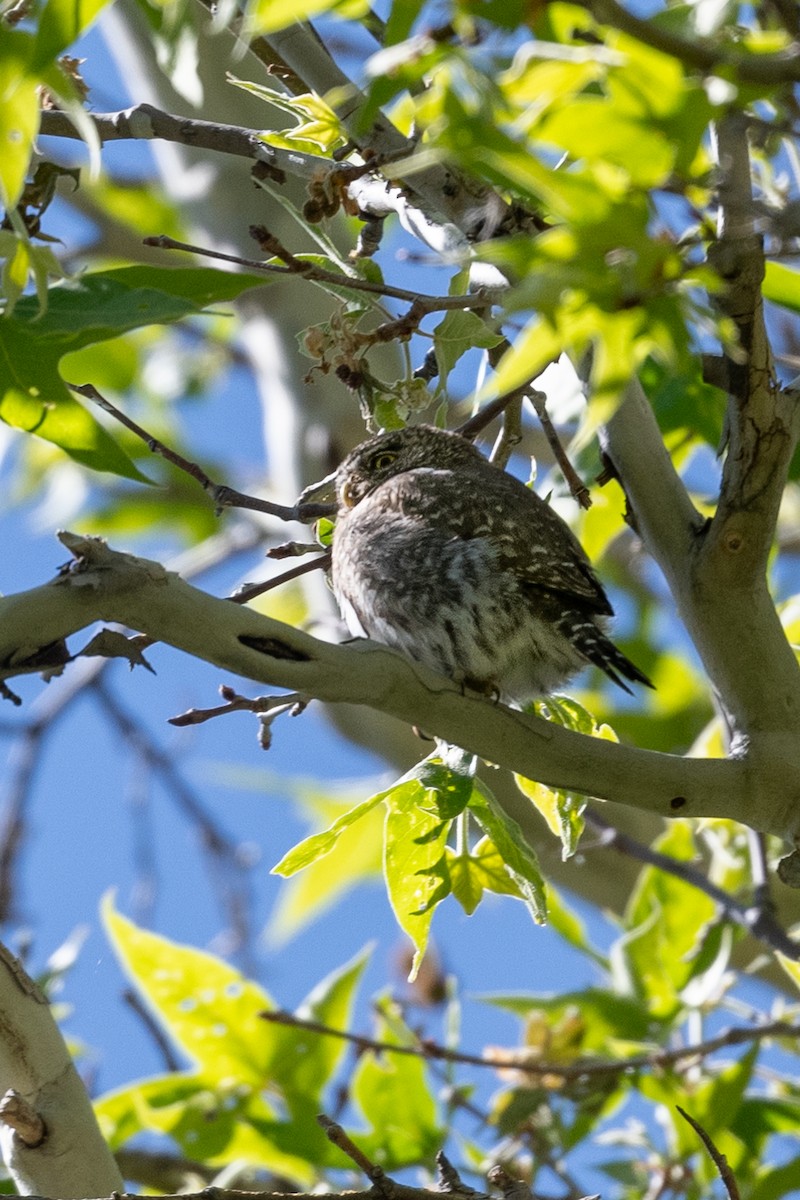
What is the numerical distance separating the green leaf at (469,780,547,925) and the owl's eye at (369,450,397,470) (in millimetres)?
1658

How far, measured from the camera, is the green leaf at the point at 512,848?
2420mm

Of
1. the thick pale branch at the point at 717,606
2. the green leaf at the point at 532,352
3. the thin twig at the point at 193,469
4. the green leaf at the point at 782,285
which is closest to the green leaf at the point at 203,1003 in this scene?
the thin twig at the point at 193,469

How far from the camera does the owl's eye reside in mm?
3979

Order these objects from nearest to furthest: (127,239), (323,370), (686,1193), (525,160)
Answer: (525,160) < (323,370) < (686,1193) < (127,239)

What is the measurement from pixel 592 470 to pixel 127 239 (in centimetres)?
428

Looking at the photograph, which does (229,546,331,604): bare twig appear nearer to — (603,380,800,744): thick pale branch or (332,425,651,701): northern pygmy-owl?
(332,425,651,701): northern pygmy-owl

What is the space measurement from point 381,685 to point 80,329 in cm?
64

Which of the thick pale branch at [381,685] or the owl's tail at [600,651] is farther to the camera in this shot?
the owl's tail at [600,651]

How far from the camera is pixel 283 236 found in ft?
15.1

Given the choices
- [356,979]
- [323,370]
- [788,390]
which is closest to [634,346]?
[788,390]

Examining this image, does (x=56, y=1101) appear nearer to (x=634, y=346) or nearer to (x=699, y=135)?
(x=634, y=346)

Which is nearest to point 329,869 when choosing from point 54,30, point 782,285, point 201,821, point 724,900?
point 201,821

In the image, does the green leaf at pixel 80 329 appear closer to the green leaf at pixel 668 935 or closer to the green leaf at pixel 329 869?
the green leaf at pixel 668 935

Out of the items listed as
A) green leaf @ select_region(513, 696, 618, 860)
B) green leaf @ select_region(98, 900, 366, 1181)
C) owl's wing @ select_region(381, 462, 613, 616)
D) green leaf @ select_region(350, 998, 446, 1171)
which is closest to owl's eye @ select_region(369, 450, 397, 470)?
owl's wing @ select_region(381, 462, 613, 616)
